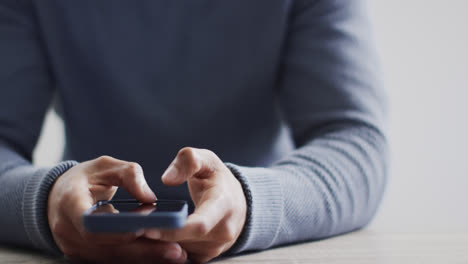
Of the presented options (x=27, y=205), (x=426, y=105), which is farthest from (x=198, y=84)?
(x=426, y=105)

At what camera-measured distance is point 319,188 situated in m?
0.55

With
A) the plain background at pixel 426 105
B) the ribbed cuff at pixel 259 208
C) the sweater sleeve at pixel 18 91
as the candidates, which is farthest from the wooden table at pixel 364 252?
the plain background at pixel 426 105

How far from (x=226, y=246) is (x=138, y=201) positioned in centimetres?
9

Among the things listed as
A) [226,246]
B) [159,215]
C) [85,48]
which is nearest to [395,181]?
[85,48]

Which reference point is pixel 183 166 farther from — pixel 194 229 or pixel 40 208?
pixel 40 208

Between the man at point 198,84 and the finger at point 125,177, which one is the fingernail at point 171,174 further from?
the man at point 198,84

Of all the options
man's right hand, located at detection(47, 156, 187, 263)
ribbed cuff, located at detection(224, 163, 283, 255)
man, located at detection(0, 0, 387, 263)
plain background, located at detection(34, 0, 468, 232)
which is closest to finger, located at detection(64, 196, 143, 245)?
man's right hand, located at detection(47, 156, 187, 263)

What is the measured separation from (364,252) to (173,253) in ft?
0.66

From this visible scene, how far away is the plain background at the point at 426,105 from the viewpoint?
1304 millimetres

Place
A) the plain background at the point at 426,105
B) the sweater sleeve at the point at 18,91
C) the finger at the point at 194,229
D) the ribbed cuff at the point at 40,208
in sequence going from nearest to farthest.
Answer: the finger at the point at 194,229, the ribbed cuff at the point at 40,208, the sweater sleeve at the point at 18,91, the plain background at the point at 426,105

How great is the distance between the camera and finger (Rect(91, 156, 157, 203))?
38cm

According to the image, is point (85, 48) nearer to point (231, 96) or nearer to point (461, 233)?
point (231, 96)

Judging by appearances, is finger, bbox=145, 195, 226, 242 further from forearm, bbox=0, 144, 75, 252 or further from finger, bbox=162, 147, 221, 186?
forearm, bbox=0, 144, 75, 252

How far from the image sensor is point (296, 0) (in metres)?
0.77
